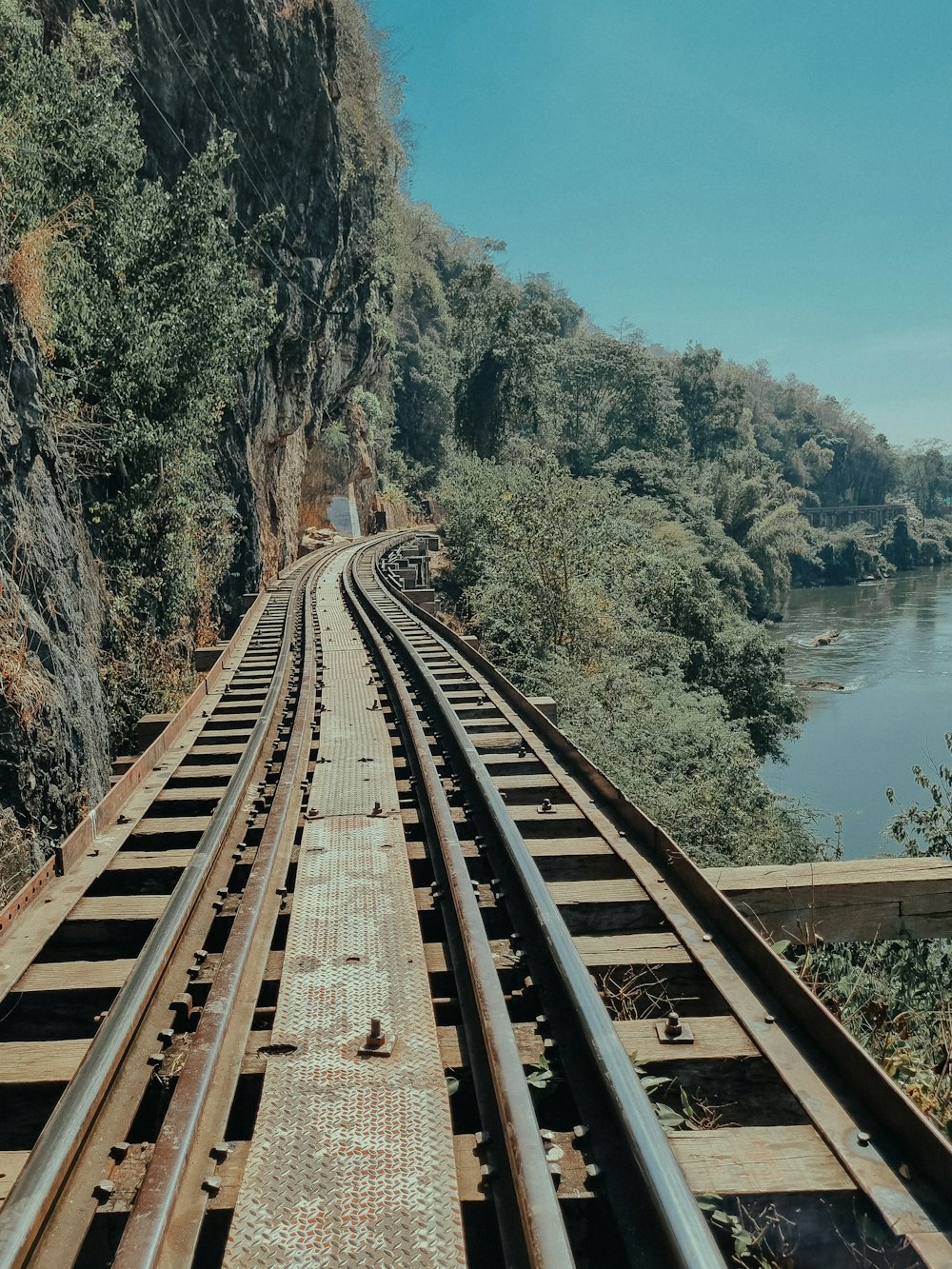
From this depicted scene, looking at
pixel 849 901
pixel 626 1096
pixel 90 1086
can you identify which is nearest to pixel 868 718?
pixel 849 901

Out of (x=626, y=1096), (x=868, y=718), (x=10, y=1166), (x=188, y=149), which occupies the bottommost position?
(x=868, y=718)

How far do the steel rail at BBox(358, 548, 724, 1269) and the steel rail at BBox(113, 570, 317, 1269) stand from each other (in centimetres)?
111

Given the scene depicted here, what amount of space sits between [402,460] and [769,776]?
35.5 meters

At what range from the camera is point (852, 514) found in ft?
321

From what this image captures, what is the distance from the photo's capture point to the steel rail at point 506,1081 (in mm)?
2049

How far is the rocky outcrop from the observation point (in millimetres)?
6160

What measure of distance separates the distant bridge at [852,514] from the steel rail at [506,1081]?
314 ft

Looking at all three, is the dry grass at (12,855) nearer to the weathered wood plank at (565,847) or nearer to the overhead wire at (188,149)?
the weathered wood plank at (565,847)

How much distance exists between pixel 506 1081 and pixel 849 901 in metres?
2.19

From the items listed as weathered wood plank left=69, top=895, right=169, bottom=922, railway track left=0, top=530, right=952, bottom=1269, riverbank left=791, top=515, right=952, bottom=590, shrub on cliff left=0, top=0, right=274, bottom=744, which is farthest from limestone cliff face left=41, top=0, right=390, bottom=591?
riverbank left=791, top=515, right=952, bottom=590

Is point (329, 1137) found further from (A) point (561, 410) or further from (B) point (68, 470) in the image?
(A) point (561, 410)

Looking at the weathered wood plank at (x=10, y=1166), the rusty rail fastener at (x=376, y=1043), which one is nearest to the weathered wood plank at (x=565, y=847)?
the rusty rail fastener at (x=376, y=1043)

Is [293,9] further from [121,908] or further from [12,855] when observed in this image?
[121,908]

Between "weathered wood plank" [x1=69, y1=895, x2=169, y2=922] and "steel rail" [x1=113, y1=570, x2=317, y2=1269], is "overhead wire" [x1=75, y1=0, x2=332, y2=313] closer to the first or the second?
"weathered wood plank" [x1=69, y1=895, x2=169, y2=922]
